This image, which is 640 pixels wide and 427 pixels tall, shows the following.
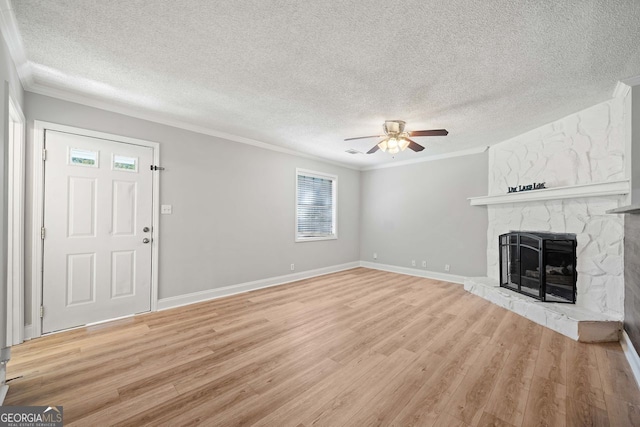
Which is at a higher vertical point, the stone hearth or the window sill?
the window sill

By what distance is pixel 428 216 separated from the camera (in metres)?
5.60

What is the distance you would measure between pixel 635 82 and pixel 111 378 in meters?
5.46

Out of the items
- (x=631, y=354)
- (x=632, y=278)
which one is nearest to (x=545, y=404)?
(x=631, y=354)

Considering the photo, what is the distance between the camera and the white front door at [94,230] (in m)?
2.85

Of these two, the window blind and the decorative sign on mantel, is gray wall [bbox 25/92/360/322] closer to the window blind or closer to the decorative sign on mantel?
the window blind

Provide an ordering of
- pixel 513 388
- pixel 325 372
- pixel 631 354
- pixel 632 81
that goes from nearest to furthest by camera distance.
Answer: pixel 513 388 < pixel 325 372 < pixel 631 354 < pixel 632 81

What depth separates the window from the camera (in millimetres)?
5574

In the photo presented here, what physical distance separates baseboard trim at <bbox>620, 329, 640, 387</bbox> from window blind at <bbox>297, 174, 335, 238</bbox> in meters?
4.64

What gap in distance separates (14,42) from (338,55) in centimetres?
258

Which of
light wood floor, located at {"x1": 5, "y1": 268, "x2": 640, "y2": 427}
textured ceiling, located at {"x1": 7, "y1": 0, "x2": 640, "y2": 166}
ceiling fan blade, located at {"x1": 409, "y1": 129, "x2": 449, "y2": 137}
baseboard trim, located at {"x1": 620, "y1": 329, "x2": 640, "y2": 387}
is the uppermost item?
textured ceiling, located at {"x1": 7, "y1": 0, "x2": 640, "y2": 166}

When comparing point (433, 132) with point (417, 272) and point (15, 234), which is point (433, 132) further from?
point (15, 234)

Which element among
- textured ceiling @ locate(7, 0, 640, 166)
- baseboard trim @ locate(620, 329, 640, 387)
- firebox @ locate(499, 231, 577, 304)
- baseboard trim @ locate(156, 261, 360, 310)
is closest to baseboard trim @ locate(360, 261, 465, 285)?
baseboard trim @ locate(156, 261, 360, 310)

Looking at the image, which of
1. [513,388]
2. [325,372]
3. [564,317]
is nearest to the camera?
[513,388]

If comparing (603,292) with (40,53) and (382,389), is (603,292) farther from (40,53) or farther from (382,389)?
(40,53)
